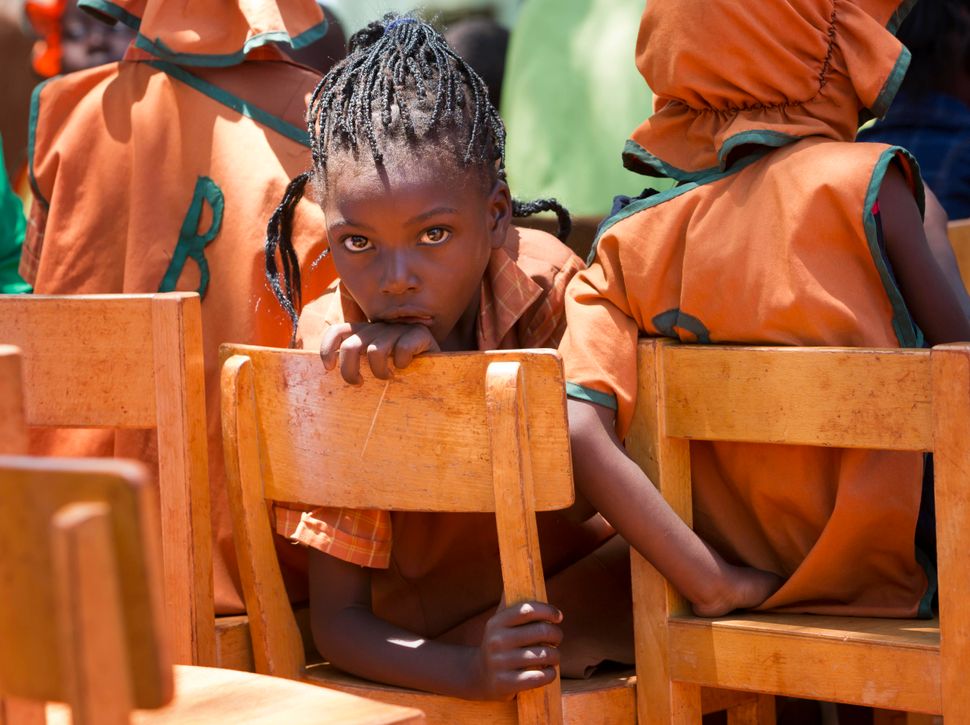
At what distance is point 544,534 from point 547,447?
517 mm

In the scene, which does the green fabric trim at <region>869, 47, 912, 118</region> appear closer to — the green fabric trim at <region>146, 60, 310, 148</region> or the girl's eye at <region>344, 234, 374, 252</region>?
the girl's eye at <region>344, 234, 374, 252</region>

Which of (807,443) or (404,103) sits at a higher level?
(404,103)

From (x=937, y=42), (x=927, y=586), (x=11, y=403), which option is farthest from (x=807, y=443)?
(x=937, y=42)

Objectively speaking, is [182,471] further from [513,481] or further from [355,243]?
[513,481]

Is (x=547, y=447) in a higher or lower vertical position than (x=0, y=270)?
lower

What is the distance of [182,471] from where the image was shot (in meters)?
2.05

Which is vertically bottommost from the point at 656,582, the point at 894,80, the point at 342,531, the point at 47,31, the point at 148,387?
the point at 656,582

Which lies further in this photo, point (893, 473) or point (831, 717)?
point (831, 717)

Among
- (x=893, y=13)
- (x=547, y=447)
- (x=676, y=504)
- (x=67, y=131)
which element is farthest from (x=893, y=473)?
(x=67, y=131)

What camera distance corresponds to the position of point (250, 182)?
2551 mm

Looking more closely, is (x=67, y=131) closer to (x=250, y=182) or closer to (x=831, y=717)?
(x=250, y=182)

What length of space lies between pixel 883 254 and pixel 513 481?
0.62 meters

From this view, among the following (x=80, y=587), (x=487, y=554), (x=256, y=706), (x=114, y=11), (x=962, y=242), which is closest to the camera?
(x=80, y=587)

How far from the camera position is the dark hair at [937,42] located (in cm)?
345
